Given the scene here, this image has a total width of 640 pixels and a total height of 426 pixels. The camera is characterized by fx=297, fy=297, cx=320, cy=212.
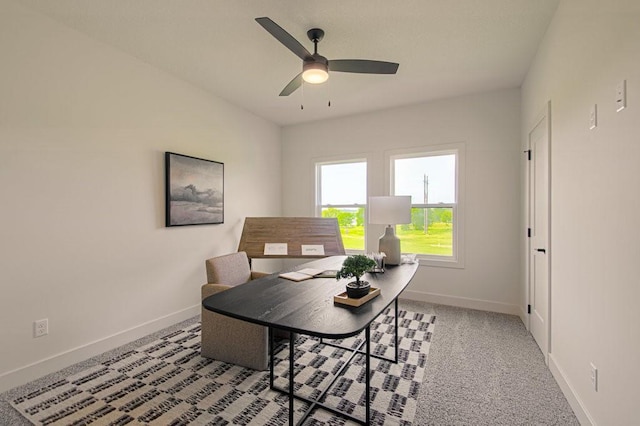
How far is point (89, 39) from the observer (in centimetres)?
259

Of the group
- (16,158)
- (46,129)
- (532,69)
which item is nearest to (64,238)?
(16,158)

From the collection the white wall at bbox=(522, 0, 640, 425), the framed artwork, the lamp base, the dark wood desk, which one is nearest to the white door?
the white wall at bbox=(522, 0, 640, 425)

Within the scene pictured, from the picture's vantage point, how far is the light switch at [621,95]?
137 centimetres

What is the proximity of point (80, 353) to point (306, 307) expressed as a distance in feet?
7.52

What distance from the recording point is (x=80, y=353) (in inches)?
99.3

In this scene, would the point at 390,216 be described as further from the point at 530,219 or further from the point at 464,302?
the point at 464,302

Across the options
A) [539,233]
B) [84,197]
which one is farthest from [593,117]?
[84,197]

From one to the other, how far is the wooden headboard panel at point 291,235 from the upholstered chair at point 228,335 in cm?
104

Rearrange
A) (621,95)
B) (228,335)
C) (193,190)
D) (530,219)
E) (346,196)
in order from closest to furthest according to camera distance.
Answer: (621,95)
(228,335)
(530,219)
(193,190)
(346,196)

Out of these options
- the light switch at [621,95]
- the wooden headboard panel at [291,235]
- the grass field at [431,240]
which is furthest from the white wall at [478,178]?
the light switch at [621,95]

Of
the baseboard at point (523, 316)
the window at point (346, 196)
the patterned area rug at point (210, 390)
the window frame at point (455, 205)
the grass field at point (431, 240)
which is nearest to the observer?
the patterned area rug at point (210, 390)

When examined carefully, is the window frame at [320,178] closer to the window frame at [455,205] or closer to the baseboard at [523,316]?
the window frame at [455,205]

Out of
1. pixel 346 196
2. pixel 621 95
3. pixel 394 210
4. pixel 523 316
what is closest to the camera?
pixel 621 95

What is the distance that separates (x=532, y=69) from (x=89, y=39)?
4.18 m
